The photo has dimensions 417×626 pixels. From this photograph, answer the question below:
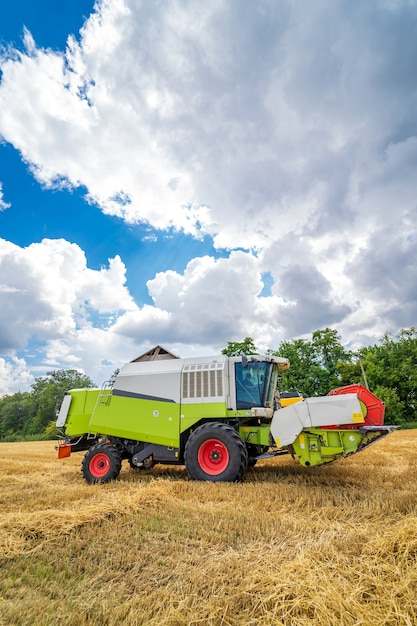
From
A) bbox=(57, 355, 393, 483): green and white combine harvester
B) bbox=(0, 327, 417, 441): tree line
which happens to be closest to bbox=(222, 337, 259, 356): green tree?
bbox=(0, 327, 417, 441): tree line

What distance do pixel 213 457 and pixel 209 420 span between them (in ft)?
2.82

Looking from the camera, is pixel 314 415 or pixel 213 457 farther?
pixel 213 457

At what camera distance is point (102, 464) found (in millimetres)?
6715

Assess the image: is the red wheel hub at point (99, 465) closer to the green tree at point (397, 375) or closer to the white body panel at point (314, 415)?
the white body panel at point (314, 415)

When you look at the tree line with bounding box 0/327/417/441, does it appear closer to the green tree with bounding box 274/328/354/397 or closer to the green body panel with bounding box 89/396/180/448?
the green tree with bounding box 274/328/354/397

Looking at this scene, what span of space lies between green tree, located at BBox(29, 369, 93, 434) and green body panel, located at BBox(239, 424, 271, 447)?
182 ft

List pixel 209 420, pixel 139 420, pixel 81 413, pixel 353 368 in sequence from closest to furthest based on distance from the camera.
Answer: pixel 209 420
pixel 139 420
pixel 81 413
pixel 353 368

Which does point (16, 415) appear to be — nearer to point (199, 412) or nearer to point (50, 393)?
point (50, 393)

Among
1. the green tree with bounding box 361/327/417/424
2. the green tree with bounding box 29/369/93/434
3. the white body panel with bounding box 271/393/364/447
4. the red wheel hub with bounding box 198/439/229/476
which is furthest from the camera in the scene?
the green tree with bounding box 29/369/93/434

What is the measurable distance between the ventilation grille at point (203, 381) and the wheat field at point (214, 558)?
2154 mm

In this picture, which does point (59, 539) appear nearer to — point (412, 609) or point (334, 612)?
point (334, 612)

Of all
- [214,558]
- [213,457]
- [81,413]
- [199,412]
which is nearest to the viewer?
[214,558]

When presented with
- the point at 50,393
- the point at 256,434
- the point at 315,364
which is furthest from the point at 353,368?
the point at 50,393

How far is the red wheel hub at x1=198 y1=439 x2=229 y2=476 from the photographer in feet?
19.5
